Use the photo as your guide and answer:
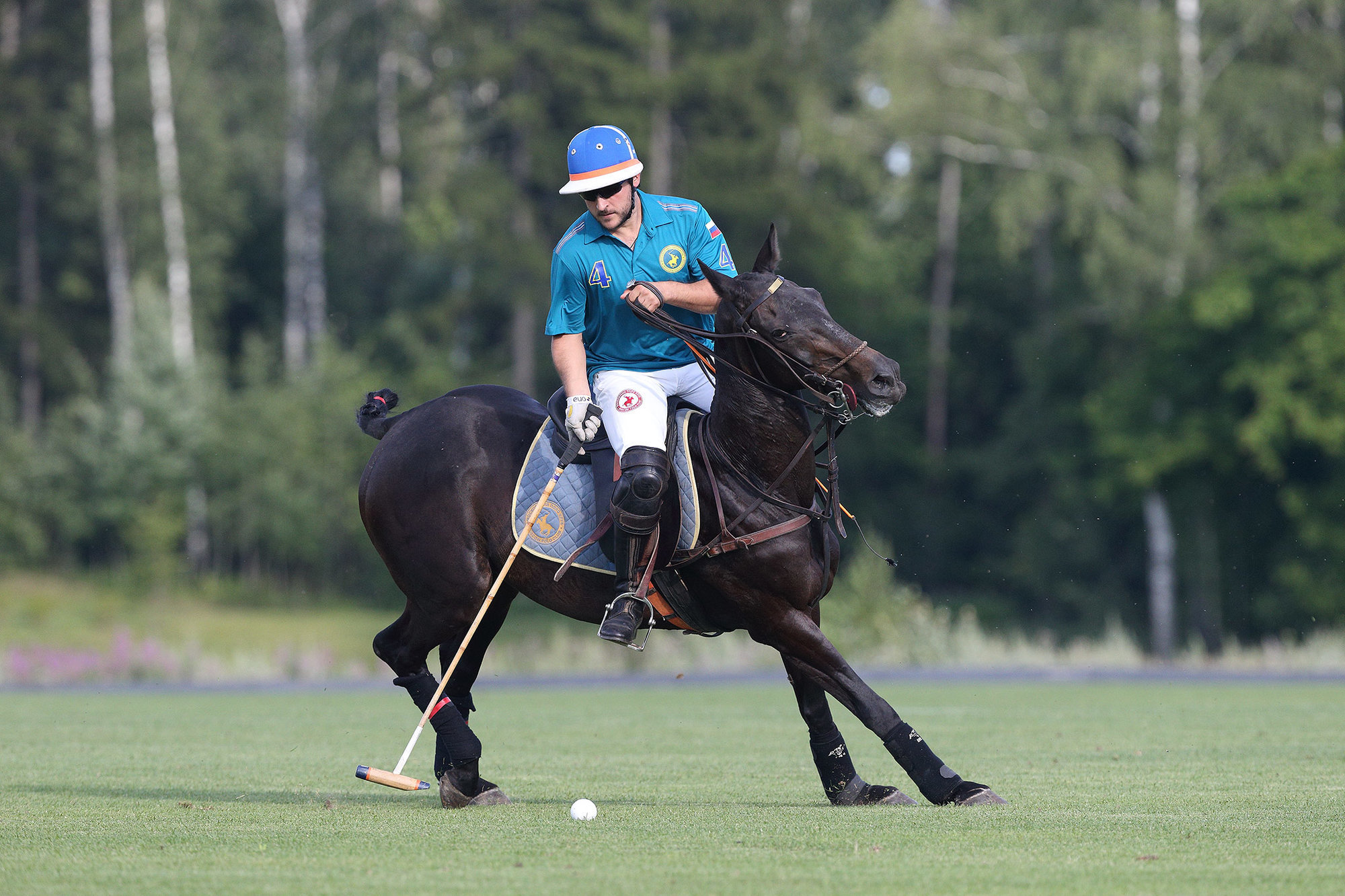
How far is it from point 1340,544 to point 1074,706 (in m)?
20.0

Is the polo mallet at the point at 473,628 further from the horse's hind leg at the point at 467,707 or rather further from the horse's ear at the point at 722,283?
the horse's ear at the point at 722,283

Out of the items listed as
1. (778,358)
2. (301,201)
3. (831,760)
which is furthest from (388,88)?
(831,760)

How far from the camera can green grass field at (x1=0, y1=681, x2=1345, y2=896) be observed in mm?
6133

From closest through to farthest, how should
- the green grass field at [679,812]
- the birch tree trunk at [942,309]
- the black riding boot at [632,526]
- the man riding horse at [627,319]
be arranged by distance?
the green grass field at [679,812] → the black riding boot at [632,526] → the man riding horse at [627,319] → the birch tree trunk at [942,309]

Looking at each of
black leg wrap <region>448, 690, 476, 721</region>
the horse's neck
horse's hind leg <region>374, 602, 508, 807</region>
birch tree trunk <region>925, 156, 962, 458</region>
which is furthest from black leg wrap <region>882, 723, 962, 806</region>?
birch tree trunk <region>925, 156, 962, 458</region>

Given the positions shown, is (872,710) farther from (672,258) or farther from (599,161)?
(599,161)

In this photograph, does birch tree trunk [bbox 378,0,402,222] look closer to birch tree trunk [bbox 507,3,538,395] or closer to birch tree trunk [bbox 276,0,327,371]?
birch tree trunk [bbox 276,0,327,371]

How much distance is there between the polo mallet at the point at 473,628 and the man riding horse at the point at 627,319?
233 mm

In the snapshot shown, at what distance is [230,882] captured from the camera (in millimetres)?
6055

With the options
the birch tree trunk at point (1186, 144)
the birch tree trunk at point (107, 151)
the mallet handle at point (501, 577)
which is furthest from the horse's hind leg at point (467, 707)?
the birch tree trunk at point (107, 151)

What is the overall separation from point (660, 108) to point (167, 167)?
40.8 feet

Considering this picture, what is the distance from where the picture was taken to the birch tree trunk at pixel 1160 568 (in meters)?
38.4

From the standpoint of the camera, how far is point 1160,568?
1526 inches

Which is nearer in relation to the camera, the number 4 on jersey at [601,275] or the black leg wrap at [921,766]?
the black leg wrap at [921,766]
